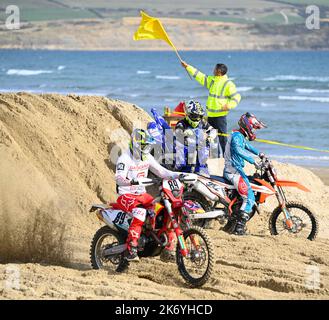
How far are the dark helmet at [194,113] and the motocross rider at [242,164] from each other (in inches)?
23.9

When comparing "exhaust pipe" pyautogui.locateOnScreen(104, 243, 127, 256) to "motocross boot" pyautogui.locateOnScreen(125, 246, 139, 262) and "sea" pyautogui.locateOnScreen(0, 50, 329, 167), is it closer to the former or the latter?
"motocross boot" pyautogui.locateOnScreen(125, 246, 139, 262)

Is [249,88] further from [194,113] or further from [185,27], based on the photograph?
[185,27]

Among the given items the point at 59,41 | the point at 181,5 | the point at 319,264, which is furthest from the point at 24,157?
the point at 181,5

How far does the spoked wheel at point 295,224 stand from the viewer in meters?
12.5

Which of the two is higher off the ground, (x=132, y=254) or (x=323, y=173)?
(x=323, y=173)

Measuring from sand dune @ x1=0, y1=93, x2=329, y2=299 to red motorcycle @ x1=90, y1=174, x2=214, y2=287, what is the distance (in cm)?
21

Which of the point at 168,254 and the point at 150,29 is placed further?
the point at 150,29

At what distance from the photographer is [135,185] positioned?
9.91 meters

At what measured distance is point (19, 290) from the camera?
9.34 m

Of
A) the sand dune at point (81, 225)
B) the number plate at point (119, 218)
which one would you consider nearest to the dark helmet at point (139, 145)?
the number plate at point (119, 218)

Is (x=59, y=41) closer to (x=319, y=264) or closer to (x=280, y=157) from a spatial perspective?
(x=280, y=157)

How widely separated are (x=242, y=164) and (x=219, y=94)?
7.80 feet

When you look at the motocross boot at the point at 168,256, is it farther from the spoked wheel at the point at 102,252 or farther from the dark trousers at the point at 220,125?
the dark trousers at the point at 220,125

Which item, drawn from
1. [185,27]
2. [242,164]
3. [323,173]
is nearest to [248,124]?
[242,164]
